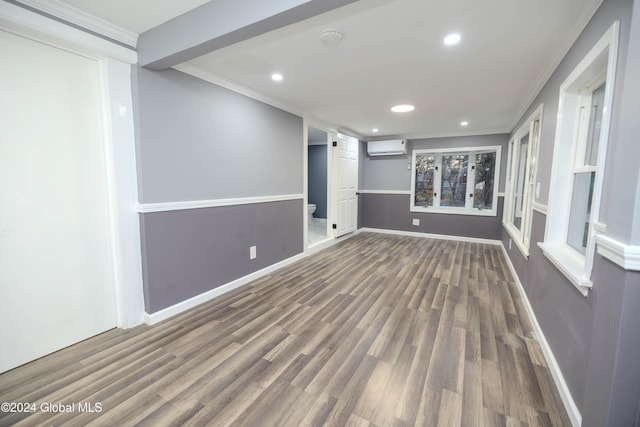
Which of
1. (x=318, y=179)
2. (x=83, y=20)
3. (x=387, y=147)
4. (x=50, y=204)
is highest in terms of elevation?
(x=83, y=20)

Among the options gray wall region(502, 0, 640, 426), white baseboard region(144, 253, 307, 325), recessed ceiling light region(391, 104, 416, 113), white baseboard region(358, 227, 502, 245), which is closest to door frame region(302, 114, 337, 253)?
white baseboard region(144, 253, 307, 325)

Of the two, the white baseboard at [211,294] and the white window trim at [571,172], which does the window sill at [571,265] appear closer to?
the white window trim at [571,172]

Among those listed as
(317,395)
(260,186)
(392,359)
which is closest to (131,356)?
(317,395)

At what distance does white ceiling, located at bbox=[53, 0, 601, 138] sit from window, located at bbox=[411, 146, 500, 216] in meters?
1.93

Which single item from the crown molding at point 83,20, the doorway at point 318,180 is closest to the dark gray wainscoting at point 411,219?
the doorway at point 318,180

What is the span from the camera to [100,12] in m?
1.72

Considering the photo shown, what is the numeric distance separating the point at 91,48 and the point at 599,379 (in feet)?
11.1

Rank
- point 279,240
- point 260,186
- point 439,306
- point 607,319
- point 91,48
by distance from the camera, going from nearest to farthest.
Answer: point 607,319 → point 91,48 → point 439,306 → point 260,186 → point 279,240

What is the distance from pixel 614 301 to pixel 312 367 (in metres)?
1.57

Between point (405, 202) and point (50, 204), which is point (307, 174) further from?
point (50, 204)

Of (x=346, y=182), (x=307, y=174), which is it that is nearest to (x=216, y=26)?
(x=307, y=174)

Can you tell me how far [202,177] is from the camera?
2.58 metres

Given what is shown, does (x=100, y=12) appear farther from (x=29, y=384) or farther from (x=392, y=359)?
(x=392, y=359)

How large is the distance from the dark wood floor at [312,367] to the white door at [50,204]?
9.6 inches
